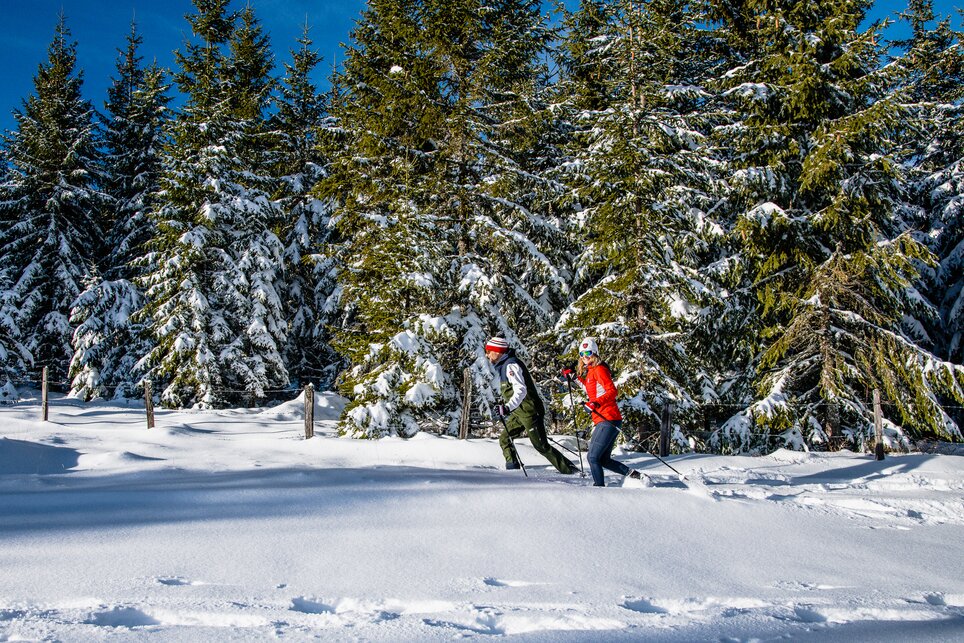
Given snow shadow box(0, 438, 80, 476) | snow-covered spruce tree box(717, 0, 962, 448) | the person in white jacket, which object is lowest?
snow shadow box(0, 438, 80, 476)

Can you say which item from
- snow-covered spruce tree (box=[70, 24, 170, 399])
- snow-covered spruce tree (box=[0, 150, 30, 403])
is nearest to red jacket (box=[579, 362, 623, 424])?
snow-covered spruce tree (box=[70, 24, 170, 399])

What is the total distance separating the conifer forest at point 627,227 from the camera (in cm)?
1323

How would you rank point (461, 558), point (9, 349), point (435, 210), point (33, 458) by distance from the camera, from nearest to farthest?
point (461, 558)
point (33, 458)
point (435, 210)
point (9, 349)

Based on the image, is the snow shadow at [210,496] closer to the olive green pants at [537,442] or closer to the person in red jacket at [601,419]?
the olive green pants at [537,442]

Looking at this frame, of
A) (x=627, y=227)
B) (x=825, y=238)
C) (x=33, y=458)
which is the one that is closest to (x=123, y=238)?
(x=33, y=458)

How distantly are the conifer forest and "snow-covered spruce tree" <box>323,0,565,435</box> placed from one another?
0.07 metres

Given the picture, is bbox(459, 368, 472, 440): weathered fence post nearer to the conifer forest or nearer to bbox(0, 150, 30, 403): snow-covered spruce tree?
the conifer forest

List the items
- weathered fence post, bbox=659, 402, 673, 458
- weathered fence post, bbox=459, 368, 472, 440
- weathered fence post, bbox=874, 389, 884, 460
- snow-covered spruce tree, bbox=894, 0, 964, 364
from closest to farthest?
weathered fence post, bbox=874, 389, 884, 460 → weathered fence post, bbox=659, 402, 673, 458 → weathered fence post, bbox=459, 368, 472, 440 → snow-covered spruce tree, bbox=894, 0, 964, 364

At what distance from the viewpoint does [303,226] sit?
76.2 ft

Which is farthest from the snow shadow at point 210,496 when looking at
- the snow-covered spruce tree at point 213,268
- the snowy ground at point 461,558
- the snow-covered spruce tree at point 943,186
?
the snow-covered spruce tree at point 943,186

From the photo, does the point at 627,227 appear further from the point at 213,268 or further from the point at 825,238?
the point at 213,268

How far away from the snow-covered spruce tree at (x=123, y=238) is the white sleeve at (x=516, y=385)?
17.4 metres

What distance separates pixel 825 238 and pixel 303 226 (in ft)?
57.8

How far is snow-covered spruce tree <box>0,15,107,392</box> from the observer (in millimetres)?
23453
